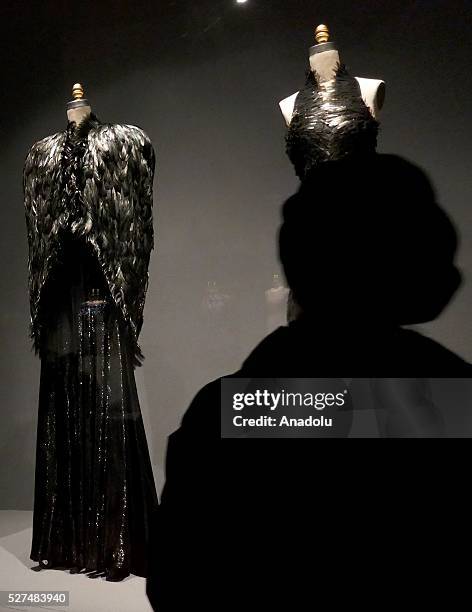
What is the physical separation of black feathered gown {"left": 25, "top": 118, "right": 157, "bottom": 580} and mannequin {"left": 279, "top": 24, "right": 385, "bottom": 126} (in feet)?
2.11

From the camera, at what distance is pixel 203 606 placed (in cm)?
130

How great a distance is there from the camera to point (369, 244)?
1.51 meters

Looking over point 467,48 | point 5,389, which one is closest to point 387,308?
point 467,48

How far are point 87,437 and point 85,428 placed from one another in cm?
2

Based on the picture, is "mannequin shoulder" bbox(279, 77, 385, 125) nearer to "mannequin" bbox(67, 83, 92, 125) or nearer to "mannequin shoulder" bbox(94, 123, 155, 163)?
"mannequin shoulder" bbox(94, 123, 155, 163)

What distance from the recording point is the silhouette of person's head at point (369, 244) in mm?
1473

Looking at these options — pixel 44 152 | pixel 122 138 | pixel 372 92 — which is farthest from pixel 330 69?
pixel 44 152

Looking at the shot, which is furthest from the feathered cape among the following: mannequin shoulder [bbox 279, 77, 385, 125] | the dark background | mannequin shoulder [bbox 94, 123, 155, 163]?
mannequin shoulder [bbox 279, 77, 385, 125]

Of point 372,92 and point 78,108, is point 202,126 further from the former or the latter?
point 372,92

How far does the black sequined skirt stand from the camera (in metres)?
1.52

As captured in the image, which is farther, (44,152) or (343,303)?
(44,152)

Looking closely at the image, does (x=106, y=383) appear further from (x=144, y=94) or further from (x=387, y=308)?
(x=144, y=94)

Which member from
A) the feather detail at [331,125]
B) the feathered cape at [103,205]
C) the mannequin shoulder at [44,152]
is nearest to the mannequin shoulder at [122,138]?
the feathered cape at [103,205]

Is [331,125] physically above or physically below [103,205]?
above
